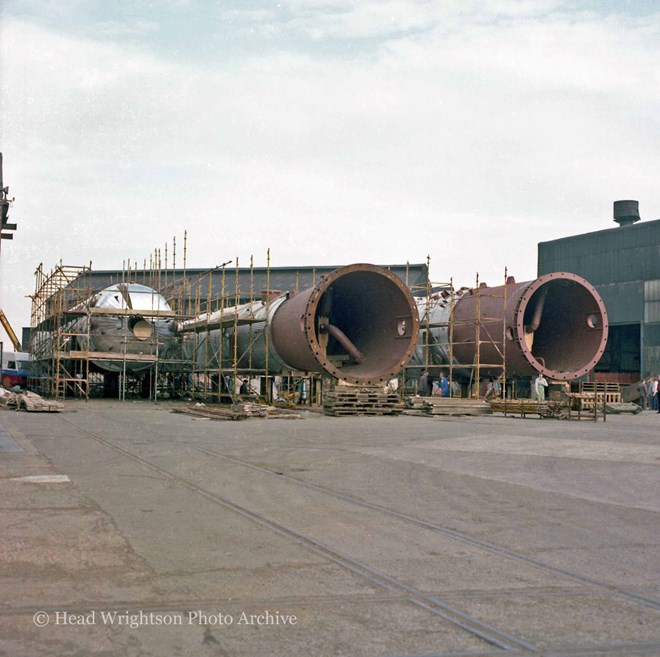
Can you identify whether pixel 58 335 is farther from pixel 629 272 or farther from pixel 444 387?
pixel 629 272

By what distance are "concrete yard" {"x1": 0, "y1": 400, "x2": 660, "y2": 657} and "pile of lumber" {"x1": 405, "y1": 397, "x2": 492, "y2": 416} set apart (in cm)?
1341

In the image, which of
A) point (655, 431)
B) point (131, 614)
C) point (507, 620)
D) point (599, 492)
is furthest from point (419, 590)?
point (655, 431)

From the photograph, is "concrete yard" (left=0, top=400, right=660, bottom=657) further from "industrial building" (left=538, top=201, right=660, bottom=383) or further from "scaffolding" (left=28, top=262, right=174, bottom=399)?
"industrial building" (left=538, top=201, right=660, bottom=383)

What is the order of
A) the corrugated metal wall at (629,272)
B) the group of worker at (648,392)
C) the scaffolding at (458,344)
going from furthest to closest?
the corrugated metal wall at (629,272) < the group of worker at (648,392) < the scaffolding at (458,344)

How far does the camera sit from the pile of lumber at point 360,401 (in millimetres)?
26625

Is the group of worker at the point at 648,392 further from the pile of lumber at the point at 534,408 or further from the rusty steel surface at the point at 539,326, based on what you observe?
the pile of lumber at the point at 534,408

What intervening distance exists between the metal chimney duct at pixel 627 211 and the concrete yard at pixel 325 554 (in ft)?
136

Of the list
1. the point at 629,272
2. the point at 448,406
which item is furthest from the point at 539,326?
the point at 629,272

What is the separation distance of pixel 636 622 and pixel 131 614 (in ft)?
9.68

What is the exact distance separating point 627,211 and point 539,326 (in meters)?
22.3

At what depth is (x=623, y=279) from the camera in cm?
4469

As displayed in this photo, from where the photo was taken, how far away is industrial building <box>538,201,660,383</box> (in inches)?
1682

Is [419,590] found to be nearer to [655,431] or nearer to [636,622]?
[636,622]

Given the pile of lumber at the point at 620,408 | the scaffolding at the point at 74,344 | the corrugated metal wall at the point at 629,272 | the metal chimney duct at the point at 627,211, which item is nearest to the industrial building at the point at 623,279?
the corrugated metal wall at the point at 629,272
